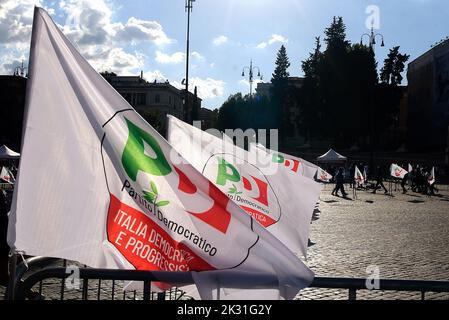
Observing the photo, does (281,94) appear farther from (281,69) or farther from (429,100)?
(429,100)

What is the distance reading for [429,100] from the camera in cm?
6097

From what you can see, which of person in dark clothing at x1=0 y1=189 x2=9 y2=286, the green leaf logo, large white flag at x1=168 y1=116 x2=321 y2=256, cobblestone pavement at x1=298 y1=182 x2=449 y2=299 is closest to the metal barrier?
the green leaf logo

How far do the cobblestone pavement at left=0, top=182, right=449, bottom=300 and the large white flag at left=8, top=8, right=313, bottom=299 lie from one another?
2.61 ft

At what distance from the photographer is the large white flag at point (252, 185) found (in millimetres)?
5000

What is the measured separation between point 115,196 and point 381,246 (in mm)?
9019

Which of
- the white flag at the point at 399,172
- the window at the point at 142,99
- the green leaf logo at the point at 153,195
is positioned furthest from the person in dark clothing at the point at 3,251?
the window at the point at 142,99

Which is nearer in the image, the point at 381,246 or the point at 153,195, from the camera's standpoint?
the point at 153,195

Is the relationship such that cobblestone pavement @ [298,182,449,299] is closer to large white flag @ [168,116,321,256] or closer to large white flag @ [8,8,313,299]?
large white flag @ [168,116,321,256]

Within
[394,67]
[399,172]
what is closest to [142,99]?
[394,67]

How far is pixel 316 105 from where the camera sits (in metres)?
63.4

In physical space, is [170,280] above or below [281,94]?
below

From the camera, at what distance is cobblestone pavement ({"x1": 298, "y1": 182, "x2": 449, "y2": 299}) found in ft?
25.8

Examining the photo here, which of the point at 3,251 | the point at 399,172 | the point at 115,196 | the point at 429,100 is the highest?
the point at 429,100

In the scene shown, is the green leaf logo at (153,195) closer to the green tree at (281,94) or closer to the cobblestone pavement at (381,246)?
the cobblestone pavement at (381,246)
